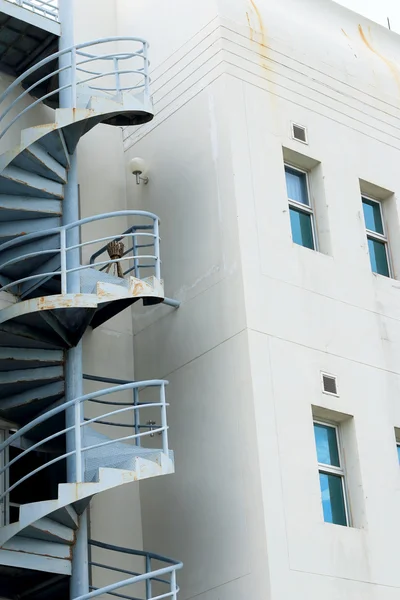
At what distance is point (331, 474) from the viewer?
15016 mm

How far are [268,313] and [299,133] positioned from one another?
296 centimetres

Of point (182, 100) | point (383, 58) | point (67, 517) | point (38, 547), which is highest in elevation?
point (383, 58)

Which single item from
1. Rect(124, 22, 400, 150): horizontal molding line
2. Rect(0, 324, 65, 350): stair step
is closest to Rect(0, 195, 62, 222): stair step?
Rect(0, 324, 65, 350): stair step

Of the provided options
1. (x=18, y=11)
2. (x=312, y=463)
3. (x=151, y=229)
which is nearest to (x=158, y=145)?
(x=151, y=229)

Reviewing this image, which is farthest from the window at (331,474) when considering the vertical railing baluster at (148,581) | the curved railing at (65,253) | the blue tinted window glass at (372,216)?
the blue tinted window glass at (372,216)

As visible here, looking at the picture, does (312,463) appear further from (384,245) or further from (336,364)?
(384,245)

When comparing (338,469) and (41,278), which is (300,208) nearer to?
(338,469)

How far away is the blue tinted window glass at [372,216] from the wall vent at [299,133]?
1405 mm

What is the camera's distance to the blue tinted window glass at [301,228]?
649 inches

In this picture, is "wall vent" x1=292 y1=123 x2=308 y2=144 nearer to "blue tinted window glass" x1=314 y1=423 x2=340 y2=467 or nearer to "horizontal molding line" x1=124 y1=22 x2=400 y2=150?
"horizontal molding line" x1=124 y1=22 x2=400 y2=150

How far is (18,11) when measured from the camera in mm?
16188

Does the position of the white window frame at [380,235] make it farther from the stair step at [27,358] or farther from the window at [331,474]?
the stair step at [27,358]

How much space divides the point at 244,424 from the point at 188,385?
4.27ft

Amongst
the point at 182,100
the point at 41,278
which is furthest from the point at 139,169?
the point at 41,278
